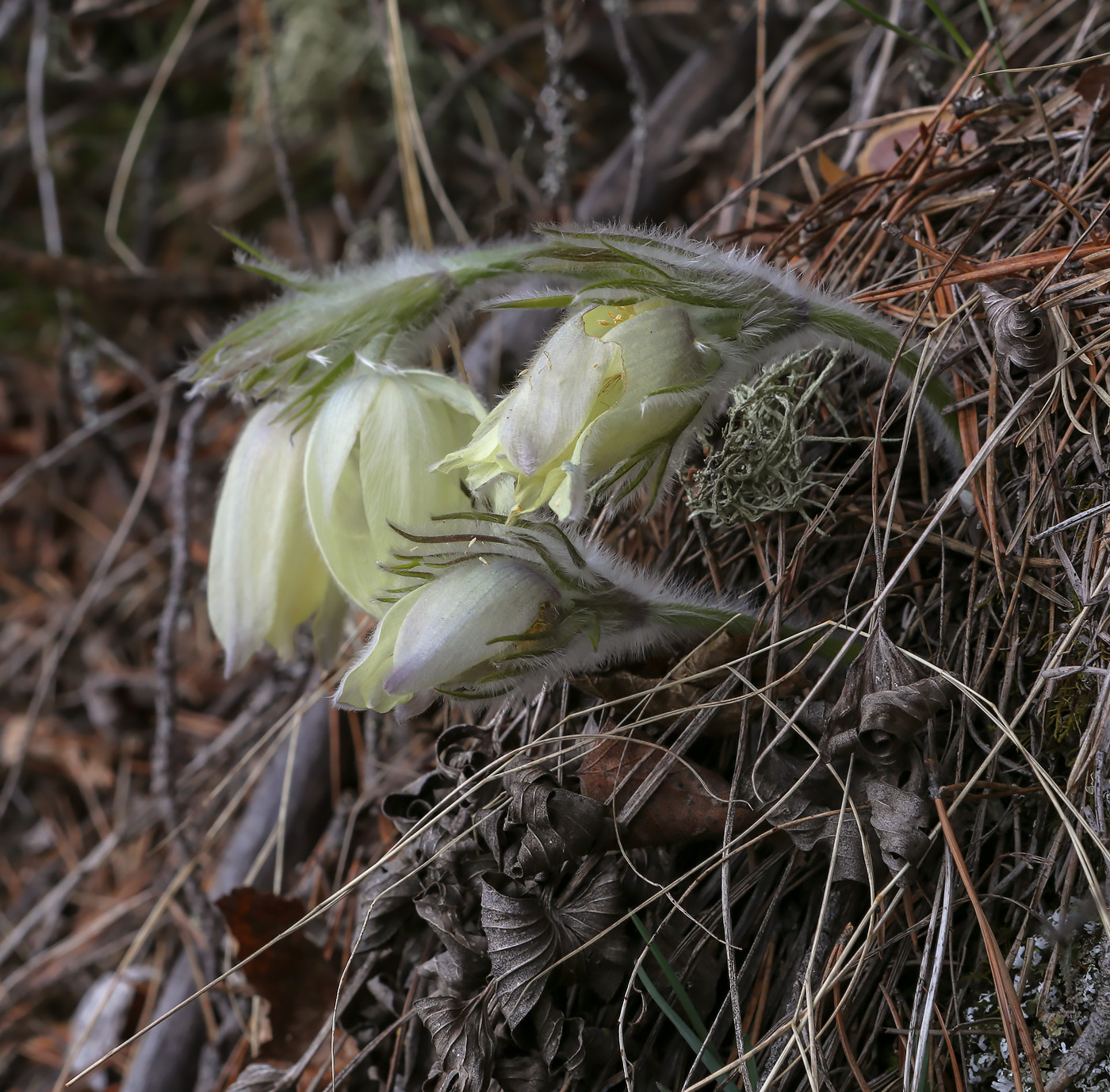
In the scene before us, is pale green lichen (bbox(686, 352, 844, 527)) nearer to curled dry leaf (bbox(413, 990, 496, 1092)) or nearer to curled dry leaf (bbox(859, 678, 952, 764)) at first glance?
curled dry leaf (bbox(859, 678, 952, 764))

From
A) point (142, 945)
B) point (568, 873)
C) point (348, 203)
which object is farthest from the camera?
point (348, 203)

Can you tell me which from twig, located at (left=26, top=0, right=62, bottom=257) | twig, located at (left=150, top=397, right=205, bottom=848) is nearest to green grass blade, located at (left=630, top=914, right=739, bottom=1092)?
twig, located at (left=150, top=397, right=205, bottom=848)

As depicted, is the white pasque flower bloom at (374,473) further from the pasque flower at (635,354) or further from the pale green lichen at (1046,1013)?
the pale green lichen at (1046,1013)

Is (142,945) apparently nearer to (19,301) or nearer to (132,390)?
(132,390)

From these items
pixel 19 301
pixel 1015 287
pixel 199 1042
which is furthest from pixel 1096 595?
pixel 19 301

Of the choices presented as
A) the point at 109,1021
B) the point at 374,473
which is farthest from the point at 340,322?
the point at 109,1021

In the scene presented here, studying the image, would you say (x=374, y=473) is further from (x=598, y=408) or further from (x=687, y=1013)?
(x=687, y=1013)
